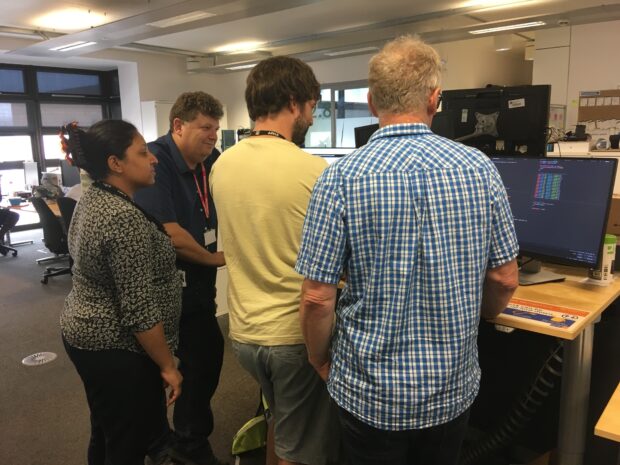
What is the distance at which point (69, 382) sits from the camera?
3.13 m

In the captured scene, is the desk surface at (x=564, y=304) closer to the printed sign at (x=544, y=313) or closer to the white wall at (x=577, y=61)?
the printed sign at (x=544, y=313)

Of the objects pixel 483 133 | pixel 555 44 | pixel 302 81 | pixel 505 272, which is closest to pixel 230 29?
pixel 555 44

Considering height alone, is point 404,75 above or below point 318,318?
above

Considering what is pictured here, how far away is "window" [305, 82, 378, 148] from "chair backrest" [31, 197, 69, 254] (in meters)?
4.82

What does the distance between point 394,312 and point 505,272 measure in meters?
0.31

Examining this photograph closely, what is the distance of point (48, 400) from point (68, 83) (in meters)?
7.74

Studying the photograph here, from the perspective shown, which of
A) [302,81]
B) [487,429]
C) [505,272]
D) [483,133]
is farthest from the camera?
[483,133]

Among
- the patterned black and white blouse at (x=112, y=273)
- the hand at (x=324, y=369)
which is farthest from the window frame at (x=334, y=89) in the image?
the hand at (x=324, y=369)

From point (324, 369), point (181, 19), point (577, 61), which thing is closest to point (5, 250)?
point (181, 19)

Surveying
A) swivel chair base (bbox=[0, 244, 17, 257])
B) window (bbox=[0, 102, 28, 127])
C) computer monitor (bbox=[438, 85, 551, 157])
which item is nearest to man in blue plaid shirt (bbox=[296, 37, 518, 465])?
computer monitor (bbox=[438, 85, 551, 157])

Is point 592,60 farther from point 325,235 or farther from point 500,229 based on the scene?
point 325,235

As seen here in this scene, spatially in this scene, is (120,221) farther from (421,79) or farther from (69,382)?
(69,382)

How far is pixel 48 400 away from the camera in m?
2.91

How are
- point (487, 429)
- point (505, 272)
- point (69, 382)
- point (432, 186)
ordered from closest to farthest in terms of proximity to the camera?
point (432, 186), point (505, 272), point (487, 429), point (69, 382)
